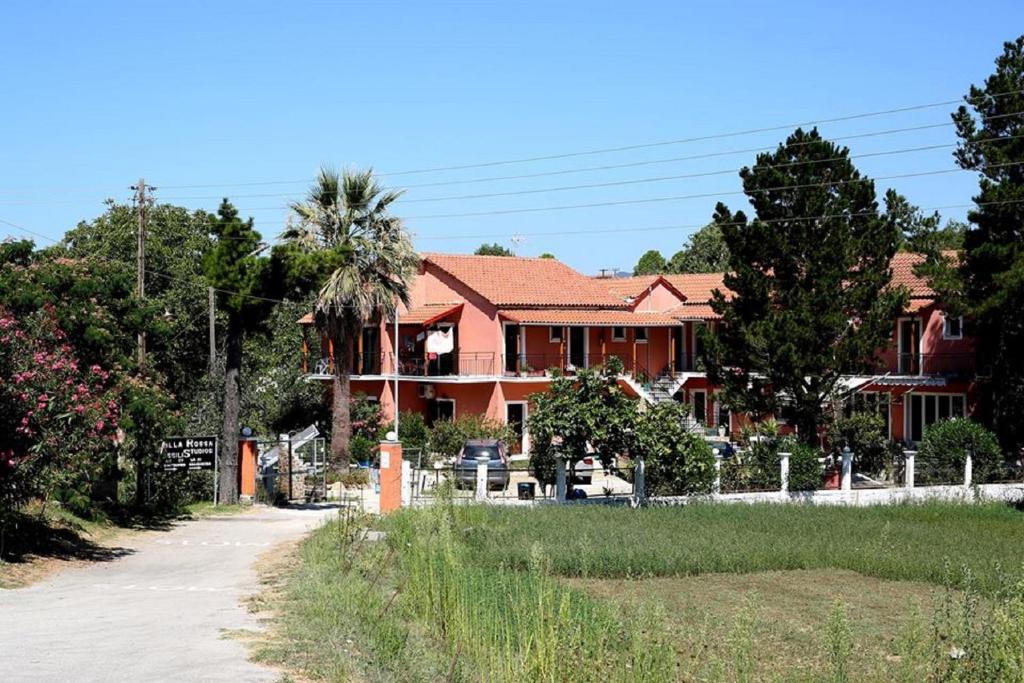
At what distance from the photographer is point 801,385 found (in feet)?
117

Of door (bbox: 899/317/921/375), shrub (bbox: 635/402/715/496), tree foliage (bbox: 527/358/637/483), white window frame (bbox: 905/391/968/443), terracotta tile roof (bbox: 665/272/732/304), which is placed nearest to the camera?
tree foliage (bbox: 527/358/637/483)

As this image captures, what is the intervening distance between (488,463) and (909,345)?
691 inches

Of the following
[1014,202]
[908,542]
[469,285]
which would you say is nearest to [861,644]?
[908,542]

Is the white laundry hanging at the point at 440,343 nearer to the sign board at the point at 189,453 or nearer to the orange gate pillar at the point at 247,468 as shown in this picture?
the orange gate pillar at the point at 247,468

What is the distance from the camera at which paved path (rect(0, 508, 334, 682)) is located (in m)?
12.8

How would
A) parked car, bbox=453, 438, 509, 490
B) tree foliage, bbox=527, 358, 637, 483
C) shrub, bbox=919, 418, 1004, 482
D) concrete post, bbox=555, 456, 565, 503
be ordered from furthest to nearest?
shrub, bbox=919, 418, 1004, 482 < parked car, bbox=453, 438, 509, 490 < concrete post, bbox=555, 456, 565, 503 < tree foliage, bbox=527, 358, 637, 483

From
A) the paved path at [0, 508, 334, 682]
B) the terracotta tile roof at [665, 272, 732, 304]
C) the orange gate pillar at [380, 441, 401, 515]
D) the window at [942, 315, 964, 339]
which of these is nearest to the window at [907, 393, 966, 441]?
the window at [942, 315, 964, 339]

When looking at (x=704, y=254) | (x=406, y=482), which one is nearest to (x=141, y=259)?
(x=406, y=482)

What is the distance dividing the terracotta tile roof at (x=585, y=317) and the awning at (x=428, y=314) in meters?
2.33

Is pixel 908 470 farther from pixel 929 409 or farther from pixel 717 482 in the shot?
pixel 929 409

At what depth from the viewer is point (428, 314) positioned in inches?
2050

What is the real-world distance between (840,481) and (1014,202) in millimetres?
9429

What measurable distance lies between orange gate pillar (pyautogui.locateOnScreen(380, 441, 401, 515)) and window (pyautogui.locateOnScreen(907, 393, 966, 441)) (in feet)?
68.7

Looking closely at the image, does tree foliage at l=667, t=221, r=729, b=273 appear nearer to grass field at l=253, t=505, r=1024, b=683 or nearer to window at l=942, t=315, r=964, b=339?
window at l=942, t=315, r=964, b=339
